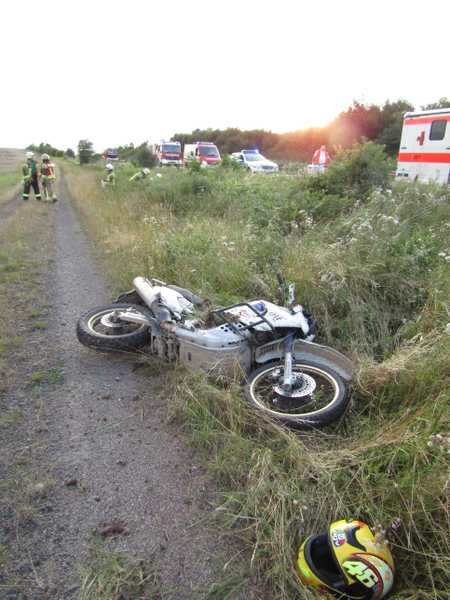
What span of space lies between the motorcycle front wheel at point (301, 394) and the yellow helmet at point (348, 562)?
0.77 m

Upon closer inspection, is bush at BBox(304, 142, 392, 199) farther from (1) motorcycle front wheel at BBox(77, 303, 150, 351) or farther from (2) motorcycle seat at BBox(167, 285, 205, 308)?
(1) motorcycle front wheel at BBox(77, 303, 150, 351)

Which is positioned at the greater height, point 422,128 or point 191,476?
point 422,128

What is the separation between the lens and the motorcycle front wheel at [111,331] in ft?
12.1

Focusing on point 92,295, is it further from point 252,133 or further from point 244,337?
point 252,133

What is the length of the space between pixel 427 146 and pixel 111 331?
39.6ft

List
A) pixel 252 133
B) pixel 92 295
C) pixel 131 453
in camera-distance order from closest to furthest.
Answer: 1. pixel 131 453
2. pixel 92 295
3. pixel 252 133

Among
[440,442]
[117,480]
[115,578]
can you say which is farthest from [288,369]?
[115,578]

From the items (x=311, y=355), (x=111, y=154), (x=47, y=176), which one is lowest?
(x=311, y=355)

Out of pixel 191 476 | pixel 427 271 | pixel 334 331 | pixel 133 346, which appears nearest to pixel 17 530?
pixel 191 476

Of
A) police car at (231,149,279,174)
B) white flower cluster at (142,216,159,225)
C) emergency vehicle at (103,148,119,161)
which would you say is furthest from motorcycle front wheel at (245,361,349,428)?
emergency vehicle at (103,148,119,161)

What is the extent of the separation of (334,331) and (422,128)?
11530 millimetres

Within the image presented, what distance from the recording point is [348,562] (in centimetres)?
171

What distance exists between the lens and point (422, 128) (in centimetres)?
1273

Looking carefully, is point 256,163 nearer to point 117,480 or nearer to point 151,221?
point 151,221
